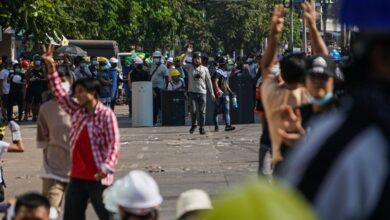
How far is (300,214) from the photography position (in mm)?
1979

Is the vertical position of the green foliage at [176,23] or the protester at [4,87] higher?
the green foliage at [176,23]

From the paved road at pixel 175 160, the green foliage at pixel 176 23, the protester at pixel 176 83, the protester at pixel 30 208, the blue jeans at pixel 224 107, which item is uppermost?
the green foliage at pixel 176 23

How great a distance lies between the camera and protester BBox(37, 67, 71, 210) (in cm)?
945

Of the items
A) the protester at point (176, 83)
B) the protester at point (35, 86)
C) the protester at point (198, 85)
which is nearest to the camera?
the protester at point (198, 85)

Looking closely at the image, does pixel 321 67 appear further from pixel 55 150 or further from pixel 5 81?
pixel 5 81

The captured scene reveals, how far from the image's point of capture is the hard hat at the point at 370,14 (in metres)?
2.33

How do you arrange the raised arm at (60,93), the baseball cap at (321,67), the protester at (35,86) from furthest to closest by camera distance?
the protester at (35,86) → the raised arm at (60,93) → the baseball cap at (321,67)

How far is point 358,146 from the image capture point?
230 cm

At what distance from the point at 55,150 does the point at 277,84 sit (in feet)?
7.46

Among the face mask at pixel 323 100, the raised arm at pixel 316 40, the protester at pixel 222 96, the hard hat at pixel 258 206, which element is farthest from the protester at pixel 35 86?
the hard hat at pixel 258 206

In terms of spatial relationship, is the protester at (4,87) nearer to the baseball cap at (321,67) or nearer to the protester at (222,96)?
the protester at (222,96)

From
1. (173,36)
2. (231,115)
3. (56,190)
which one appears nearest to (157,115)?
(231,115)

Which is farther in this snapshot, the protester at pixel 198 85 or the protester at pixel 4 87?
the protester at pixel 4 87

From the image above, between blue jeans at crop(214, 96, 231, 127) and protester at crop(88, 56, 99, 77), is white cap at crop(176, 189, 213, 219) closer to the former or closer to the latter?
blue jeans at crop(214, 96, 231, 127)
